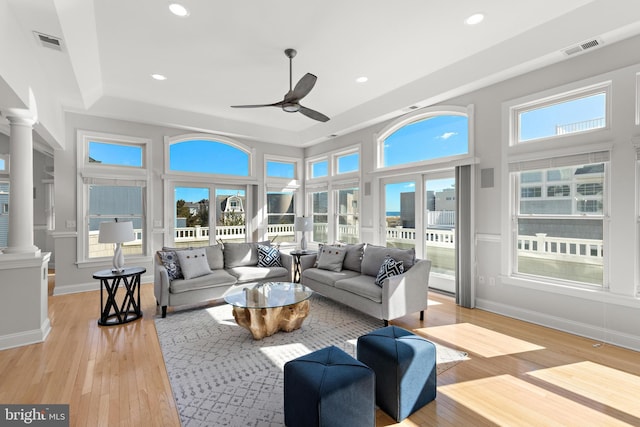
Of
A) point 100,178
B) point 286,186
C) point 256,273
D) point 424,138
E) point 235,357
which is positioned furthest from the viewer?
point 286,186

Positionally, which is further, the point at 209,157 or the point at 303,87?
the point at 209,157

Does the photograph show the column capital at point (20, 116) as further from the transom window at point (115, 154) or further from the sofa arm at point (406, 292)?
the sofa arm at point (406, 292)

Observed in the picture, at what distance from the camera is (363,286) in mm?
3797

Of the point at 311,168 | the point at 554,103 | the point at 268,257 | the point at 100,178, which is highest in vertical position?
the point at 554,103

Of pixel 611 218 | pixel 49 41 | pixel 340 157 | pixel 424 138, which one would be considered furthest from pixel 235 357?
pixel 340 157

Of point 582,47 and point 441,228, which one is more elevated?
point 582,47

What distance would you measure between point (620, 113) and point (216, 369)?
15.6 feet

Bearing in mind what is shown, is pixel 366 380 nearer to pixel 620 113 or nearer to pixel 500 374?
pixel 500 374

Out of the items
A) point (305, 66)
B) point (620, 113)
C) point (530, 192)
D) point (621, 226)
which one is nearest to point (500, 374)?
point (621, 226)

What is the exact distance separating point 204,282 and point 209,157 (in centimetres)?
347

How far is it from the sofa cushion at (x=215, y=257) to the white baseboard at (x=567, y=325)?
3.98 meters

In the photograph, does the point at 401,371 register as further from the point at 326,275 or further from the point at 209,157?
the point at 209,157

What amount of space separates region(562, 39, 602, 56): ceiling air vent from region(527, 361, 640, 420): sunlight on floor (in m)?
3.19

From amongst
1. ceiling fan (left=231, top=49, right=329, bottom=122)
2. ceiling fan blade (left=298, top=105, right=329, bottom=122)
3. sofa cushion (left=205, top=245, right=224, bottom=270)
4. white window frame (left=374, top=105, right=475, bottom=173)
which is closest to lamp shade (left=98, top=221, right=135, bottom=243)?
sofa cushion (left=205, top=245, right=224, bottom=270)
